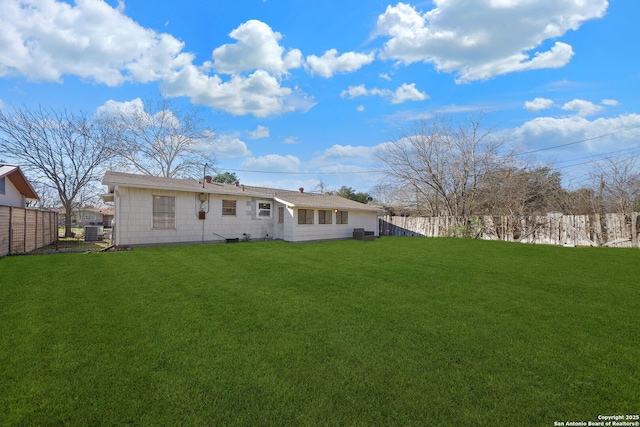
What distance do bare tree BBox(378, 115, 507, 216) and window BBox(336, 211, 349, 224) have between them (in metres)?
6.97

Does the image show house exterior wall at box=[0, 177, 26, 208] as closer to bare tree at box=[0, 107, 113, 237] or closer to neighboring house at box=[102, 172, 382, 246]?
bare tree at box=[0, 107, 113, 237]

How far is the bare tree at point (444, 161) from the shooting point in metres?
19.5

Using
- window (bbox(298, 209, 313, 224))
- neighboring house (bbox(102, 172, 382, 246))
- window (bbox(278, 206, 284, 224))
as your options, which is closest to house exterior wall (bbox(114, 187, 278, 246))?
neighboring house (bbox(102, 172, 382, 246))

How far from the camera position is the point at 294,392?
2.38 m

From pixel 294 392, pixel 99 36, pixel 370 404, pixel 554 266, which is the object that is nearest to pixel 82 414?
pixel 294 392

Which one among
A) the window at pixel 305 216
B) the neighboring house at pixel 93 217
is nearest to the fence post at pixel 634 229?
the window at pixel 305 216

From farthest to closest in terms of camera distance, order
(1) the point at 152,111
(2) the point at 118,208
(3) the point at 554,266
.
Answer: (1) the point at 152,111 → (2) the point at 118,208 → (3) the point at 554,266

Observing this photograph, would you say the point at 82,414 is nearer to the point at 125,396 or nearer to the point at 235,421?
the point at 125,396

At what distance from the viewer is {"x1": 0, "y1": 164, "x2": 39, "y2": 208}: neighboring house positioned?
1307cm

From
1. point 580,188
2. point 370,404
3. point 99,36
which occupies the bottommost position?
point 370,404

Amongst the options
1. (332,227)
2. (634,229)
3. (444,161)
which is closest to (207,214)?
(332,227)

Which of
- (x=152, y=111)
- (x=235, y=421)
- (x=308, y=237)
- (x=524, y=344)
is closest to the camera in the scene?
(x=235, y=421)

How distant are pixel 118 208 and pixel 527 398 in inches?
487

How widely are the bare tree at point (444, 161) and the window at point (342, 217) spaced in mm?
6967
